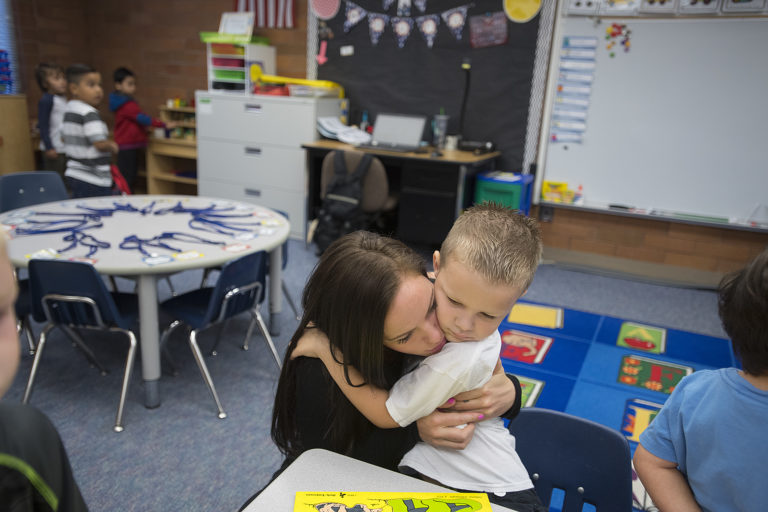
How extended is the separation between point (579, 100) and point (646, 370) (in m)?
2.18

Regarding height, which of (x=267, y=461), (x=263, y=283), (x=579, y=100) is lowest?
(x=267, y=461)

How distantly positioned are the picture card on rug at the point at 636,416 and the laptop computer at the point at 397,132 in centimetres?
252

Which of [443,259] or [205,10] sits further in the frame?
[205,10]

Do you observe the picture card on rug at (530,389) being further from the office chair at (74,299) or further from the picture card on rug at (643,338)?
the office chair at (74,299)

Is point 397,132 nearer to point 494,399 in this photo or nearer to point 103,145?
point 103,145

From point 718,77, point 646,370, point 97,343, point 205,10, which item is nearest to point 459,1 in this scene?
point 718,77

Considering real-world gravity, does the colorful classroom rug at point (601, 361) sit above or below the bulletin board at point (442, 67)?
below

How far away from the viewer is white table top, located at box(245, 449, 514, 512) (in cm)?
89

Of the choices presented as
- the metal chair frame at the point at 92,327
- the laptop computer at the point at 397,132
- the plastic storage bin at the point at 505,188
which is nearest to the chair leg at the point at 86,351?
the metal chair frame at the point at 92,327

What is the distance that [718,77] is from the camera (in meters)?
3.83

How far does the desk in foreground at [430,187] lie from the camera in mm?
4059

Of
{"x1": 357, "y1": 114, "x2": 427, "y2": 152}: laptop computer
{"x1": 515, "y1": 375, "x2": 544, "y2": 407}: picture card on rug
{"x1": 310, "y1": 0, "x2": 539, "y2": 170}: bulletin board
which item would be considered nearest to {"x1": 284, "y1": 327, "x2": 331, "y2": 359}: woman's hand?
{"x1": 515, "y1": 375, "x2": 544, "y2": 407}: picture card on rug

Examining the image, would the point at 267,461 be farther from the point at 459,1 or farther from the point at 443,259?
the point at 459,1

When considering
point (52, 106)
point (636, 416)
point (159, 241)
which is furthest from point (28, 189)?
point (636, 416)
